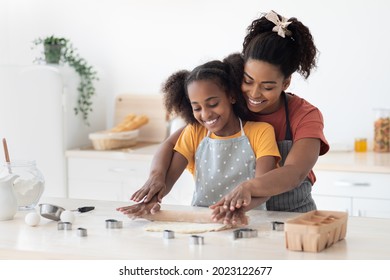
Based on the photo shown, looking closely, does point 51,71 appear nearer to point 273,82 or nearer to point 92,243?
point 273,82

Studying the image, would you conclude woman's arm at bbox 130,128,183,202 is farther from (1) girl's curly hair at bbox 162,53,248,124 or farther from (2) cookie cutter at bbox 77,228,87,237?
(2) cookie cutter at bbox 77,228,87,237

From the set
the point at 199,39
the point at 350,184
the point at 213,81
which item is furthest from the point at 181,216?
the point at 199,39

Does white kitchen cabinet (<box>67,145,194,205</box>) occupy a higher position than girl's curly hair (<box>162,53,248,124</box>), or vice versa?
girl's curly hair (<box>162,53,248,124</box>)

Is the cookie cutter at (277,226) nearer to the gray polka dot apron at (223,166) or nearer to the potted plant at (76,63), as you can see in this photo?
the gray polka dot apron at (223,166)

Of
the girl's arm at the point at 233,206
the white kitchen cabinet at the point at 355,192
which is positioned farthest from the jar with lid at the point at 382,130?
the girl's arm at the point at 233,206

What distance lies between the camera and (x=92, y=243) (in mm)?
1809

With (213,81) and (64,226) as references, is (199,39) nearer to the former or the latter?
(213,81)

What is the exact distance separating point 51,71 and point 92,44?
45 centimetres

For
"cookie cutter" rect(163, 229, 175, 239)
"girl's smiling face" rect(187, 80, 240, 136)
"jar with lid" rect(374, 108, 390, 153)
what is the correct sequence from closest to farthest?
"cookie cutter" rect(163, 229, 175, 239) → "girl's smiling face" rect(187, 80, 240, 136) → "jar with lid" rect(374, 108, 390, 153)

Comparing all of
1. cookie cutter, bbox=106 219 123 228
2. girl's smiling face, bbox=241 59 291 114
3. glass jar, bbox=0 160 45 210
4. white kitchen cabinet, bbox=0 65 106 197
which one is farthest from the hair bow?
white kitchen cabinet, bbox=0 65 106 197

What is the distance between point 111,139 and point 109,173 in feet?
0.57

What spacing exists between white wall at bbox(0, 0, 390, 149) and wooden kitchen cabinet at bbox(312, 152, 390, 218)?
0.50 m

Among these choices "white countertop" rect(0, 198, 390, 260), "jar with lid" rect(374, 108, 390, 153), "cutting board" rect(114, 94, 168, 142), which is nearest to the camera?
"white countertop" rect(0, 198, 390, 260)

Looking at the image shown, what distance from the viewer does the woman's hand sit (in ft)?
6.81
